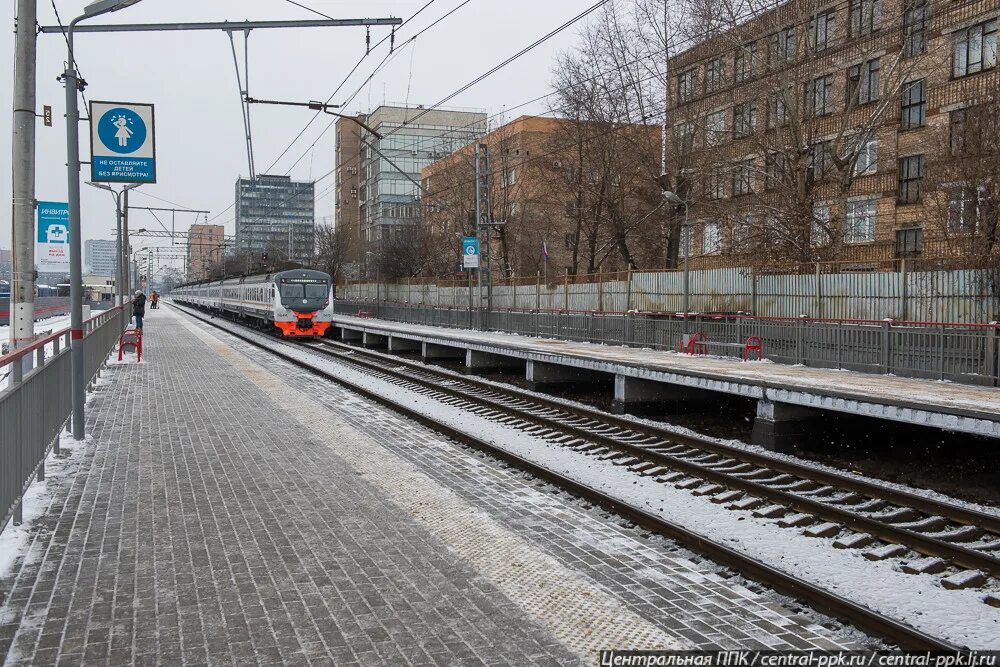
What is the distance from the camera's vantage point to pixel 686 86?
30969 mm

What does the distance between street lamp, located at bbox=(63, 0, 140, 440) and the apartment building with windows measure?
15676mm

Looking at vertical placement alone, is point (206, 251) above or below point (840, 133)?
above

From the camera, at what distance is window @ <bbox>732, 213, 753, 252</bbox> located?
23.8 m

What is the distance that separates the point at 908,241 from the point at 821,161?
6937mm

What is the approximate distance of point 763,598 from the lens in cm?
502

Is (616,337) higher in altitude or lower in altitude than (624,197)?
lower

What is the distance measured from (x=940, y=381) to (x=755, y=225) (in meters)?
10.9

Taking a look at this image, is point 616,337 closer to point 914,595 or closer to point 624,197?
point 624,197

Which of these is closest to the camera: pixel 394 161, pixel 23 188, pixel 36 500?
pixel 36 500

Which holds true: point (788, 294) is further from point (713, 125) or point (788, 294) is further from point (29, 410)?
point (29, 410)

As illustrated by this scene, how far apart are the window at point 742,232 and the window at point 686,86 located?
22.5ft

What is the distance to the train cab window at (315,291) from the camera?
33.1 meters

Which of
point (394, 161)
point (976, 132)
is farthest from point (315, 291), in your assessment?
point (394, 161)

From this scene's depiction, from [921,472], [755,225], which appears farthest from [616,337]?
[921,472]
